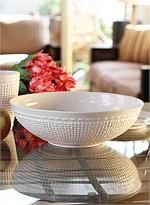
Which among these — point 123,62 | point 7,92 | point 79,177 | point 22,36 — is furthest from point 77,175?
point 22,36

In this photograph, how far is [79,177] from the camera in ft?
2.90

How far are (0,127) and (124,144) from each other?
1.12 feet

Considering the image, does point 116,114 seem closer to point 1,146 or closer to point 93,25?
point 1,146

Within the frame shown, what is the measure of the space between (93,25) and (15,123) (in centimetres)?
410

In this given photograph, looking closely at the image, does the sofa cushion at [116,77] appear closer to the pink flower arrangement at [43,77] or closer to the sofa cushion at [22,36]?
the sofa cushion at [22,36]

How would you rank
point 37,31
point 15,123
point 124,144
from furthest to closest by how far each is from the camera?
1. point 37,31
2. point 15,123
3. point 124,144

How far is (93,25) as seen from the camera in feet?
17.3

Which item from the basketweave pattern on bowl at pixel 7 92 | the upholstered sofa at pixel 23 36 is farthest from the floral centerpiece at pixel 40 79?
the upholstered sofa at pixel 23 36

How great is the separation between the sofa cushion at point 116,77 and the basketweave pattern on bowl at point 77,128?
2.05 metres

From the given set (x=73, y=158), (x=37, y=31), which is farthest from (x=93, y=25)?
(x=73, y=158)

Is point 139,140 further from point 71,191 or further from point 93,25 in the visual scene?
point 93,25

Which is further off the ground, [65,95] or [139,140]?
[65,95]

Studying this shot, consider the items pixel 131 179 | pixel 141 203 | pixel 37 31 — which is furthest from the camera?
pixel 37 31

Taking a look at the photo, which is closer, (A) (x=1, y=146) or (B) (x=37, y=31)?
(A) (x=1, y=146)
